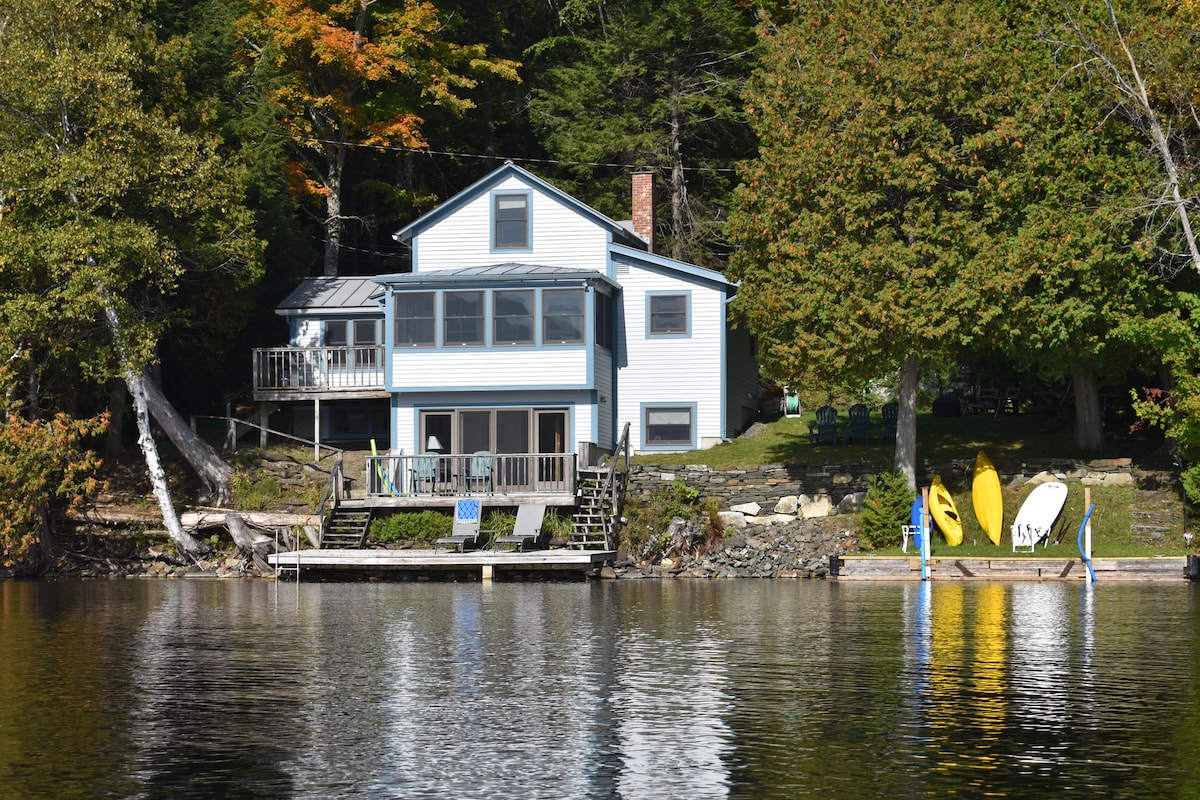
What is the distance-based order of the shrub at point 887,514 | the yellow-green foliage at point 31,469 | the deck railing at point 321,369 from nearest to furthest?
the yellow-green foliage at point 31,469 → the shrub at point 887,514 → the deck railing at point 321,369

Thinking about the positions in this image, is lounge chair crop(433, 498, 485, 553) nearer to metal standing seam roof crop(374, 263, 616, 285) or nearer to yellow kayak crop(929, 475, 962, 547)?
metal standing seam roof crop(374, 263, 616, 285)

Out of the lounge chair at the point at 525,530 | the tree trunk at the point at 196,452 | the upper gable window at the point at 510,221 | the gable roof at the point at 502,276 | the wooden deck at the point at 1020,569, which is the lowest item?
the wooden deck at the point at 1020,569

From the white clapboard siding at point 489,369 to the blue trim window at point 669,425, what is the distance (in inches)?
151

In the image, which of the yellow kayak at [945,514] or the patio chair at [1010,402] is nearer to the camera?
the yellow kayak at [945,514]

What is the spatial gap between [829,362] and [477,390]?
10.7m

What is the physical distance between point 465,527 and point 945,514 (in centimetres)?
1196

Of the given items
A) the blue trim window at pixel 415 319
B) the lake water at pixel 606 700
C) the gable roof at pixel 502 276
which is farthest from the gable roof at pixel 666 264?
the lake water at pixel 606 700

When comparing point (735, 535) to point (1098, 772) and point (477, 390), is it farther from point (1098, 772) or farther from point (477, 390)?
point (1098, 772)

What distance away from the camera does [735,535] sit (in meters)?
38.1

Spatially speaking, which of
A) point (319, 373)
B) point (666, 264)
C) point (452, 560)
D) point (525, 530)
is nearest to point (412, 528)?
point (452, 560)

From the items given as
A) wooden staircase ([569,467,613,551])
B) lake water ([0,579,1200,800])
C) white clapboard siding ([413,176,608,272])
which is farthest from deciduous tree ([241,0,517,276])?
lake water ([0,579,1200,800])

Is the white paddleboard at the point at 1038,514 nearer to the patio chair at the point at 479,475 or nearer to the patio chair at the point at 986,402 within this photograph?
the patio chair at the point at 479,475

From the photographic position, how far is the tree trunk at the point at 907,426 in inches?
1502

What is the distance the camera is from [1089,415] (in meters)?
41.0
